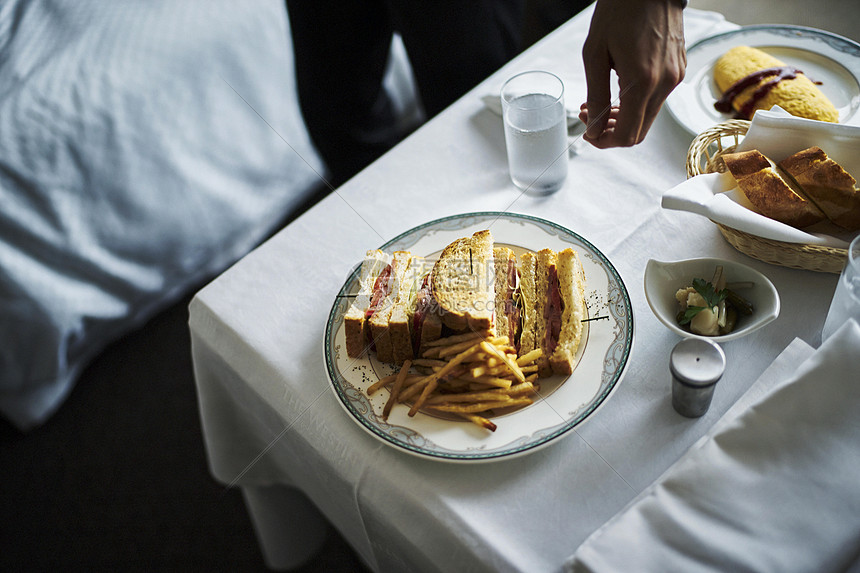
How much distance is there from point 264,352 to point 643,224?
0.63 m

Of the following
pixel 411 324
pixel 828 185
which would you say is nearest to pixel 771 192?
pixel 828 185

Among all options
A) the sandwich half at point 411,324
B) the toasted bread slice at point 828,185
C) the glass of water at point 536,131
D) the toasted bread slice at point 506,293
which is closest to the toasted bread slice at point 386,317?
the sandwich half at point 411,324

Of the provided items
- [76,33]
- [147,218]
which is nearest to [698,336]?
[147,218]

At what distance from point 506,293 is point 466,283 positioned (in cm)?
7

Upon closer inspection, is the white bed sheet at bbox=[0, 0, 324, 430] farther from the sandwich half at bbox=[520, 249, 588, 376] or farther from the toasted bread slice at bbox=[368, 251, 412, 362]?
the sandwich half at bbox=[520, 249, 588, 376]

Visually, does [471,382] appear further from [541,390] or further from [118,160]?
[118,160]

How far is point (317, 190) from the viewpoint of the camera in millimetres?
2408

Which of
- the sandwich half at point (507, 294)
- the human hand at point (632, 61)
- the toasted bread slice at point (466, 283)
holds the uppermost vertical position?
the human hand at point (632, 61)

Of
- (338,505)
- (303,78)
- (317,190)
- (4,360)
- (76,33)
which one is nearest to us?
(338,505)

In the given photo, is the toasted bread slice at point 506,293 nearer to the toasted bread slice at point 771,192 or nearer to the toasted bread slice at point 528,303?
the toasted bread slice at point 528,303

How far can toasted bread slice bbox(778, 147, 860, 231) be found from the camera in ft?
2.79

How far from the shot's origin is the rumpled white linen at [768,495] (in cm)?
60

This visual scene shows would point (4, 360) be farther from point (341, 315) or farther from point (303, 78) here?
point (341, 315)

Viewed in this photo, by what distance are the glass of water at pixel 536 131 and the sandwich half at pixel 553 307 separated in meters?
0.21
